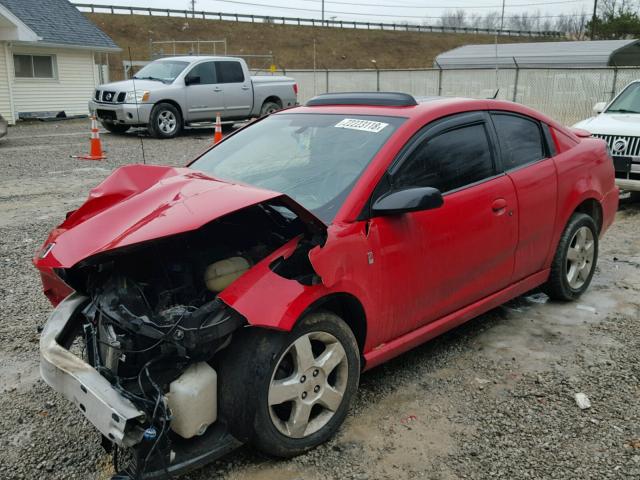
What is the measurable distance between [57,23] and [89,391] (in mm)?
24120

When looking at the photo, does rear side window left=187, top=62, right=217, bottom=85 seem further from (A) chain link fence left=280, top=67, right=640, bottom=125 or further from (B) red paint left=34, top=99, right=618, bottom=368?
(B) red paint left=34, top=99, right=618, bottom=368

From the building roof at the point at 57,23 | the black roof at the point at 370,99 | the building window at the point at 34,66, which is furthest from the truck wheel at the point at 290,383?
the building window at the point at 34,66

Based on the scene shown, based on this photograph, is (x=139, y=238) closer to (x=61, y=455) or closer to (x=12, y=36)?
(x=61, y=455)

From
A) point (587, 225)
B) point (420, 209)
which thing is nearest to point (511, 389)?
point (420, 209)

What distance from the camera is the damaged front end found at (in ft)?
8.10

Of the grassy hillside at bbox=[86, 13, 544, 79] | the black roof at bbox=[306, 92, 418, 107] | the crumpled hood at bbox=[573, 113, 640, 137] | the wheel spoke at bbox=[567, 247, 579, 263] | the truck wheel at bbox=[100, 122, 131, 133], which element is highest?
the grassy hillside at bbox=[86, 13, 544, 79]

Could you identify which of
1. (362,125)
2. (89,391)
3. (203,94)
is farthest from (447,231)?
(203,94)

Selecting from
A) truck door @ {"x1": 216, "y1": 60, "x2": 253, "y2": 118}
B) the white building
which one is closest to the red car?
truck door @ {"x1": 216, "y1": 60, "x2": 253, "y2": 118}

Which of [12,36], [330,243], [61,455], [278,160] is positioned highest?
[12,36]

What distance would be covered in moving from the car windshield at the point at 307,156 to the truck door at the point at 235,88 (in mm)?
13075

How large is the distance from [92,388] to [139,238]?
0.63 m

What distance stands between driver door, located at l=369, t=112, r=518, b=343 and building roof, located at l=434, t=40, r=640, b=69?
2106 centimetres

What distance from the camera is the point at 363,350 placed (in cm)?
323

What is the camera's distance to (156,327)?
2541 mm
